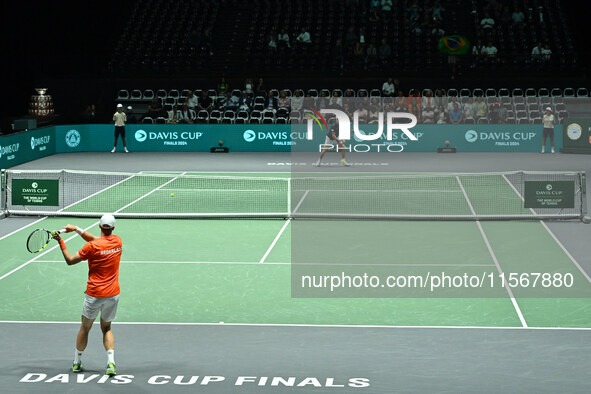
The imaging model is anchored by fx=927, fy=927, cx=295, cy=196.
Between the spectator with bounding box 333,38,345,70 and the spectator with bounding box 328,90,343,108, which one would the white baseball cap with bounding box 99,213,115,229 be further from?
the spectator with bounding box 333,38,345,70

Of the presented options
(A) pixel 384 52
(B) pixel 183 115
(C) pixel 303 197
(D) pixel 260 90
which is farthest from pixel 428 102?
(C) pixel 303 197

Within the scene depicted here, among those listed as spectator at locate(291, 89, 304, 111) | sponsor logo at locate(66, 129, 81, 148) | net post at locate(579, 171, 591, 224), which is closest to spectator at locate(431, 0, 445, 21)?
spectator at locate(291, 89, 304, 111)

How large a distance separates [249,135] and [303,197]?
39.0ft

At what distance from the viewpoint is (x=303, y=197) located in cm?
2389

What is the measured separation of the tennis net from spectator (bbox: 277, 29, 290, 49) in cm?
1191

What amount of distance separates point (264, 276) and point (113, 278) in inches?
216

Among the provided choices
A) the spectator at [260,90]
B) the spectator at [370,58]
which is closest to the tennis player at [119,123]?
the spectator at [260,90]

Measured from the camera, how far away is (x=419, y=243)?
18.1 meters

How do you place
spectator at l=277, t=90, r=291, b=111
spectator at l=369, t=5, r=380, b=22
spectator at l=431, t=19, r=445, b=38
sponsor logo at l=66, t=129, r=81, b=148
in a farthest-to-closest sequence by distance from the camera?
spectator at l=369, t=5, r=380, b=22 → spectator at l=431, t=19, r=445, b=38 → spectator at l=277, t=90, r=291, b=111 → sponsor logo at l=66, t=129, r=81, b=148

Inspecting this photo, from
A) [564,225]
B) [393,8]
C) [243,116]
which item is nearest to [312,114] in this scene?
[243,116]

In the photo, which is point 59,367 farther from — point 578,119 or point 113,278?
point 578,119

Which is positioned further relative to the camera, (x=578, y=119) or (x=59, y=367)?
(x=578, y=119)

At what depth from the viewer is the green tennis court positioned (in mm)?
12961

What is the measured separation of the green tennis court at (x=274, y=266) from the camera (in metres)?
13.0
